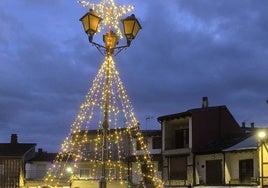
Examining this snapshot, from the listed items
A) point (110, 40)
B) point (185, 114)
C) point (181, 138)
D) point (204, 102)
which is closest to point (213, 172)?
point (185, 114)

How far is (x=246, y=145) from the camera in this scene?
135 feet

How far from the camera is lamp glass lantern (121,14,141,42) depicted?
448 inches

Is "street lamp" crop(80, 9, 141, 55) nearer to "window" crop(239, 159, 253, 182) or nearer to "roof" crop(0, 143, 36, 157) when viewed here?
"window" crop(239, 159, 253, 182)

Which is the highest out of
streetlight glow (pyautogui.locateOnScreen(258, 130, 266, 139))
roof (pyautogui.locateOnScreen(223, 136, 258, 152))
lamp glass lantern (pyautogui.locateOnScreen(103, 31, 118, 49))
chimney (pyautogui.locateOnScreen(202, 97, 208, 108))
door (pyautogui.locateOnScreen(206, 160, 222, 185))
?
chimney (pyautogui.locateOnScreen(202, 97, 208, 108))

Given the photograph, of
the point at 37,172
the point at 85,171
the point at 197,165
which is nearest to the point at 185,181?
the point at 197,165

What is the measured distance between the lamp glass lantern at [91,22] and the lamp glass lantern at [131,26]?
0.52 meters

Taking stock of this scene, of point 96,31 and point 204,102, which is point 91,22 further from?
point 204,102

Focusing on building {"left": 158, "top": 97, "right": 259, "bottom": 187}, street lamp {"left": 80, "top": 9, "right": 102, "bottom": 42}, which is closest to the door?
building {"left": 158, "top": 97, "right": 259, "bottom": 187}

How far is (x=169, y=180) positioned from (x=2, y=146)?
22.6 metres

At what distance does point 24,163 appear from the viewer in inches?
2393

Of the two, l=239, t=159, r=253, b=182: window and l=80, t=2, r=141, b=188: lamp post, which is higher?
l=80, t=2, r=141, b=188: lamp post

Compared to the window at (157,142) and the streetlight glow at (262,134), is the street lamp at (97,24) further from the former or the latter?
the window at (157,142)

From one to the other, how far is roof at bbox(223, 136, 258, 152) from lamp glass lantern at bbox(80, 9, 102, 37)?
29.4 m

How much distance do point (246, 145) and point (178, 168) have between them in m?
8.42
